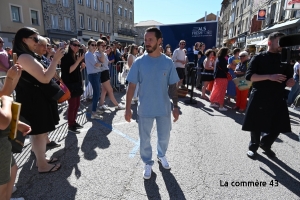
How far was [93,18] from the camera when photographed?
105ft

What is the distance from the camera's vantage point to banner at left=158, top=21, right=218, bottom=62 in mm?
9773

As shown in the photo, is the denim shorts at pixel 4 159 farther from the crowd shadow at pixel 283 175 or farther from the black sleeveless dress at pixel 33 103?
the crowd shadow at pixel 283 175

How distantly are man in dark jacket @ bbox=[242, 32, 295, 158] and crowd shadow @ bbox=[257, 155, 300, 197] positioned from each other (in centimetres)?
27

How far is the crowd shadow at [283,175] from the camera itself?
2.53 m

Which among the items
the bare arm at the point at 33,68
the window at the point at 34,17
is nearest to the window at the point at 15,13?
the window at the point at 34,17

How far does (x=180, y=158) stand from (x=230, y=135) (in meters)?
1.54

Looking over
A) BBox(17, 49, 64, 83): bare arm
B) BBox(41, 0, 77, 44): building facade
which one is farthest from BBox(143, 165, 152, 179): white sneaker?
BBox(41, 0, 77, 44): building facade

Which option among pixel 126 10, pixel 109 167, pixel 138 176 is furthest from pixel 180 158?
pixel 126 10

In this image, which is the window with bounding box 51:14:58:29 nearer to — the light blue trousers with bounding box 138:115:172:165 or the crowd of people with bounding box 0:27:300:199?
the crowd of people with bounding box 0:27:300:199

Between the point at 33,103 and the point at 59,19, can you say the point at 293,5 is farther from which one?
the point at 59,19

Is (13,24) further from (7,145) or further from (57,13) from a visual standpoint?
(7,145)

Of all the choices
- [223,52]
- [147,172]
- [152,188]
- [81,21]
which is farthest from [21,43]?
[81,21]

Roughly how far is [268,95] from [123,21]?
41.0 meters

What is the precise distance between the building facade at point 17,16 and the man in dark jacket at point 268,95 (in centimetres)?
2344
